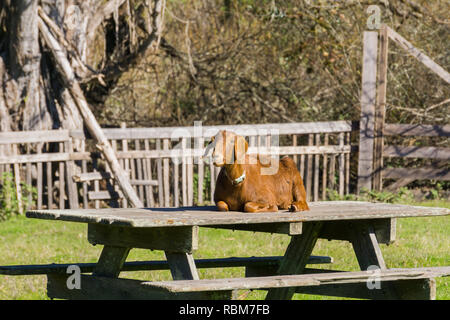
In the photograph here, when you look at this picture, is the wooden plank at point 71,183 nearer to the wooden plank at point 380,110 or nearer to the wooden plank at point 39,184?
the wooden plank at point 39,184

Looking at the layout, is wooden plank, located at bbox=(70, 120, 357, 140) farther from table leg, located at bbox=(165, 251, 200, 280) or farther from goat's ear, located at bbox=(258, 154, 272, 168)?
table leg, located at bbox=(165, 251, 200, 280)

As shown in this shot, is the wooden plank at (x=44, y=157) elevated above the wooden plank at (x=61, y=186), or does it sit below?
above

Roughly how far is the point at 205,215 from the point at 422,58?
875 cm

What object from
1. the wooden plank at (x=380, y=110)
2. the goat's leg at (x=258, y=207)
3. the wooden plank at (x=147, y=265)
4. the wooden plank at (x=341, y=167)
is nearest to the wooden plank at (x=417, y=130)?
the wooden plank at (x=380, y=110)

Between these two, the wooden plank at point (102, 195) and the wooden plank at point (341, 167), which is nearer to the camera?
the wooden plank at point (102, 195)

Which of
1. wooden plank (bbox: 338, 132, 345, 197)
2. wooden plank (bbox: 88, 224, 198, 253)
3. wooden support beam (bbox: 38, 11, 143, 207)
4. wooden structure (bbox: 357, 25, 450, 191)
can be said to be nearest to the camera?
wooden plank (bbox: 88, 224, 198, 253)

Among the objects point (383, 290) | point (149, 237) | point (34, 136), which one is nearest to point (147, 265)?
point (149, 237)

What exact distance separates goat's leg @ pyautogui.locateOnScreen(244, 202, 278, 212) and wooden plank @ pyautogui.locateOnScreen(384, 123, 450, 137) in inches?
326

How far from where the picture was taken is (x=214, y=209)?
5.31 m

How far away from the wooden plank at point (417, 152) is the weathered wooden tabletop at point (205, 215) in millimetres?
7568

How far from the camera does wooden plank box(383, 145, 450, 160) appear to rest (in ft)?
42.4

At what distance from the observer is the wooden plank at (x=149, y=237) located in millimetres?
4648

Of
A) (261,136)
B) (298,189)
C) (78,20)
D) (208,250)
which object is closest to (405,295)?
(298,189)

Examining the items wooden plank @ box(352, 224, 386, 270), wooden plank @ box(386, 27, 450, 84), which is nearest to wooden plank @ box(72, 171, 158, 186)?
wooden plank @ box(386, 27, 450, 84)
